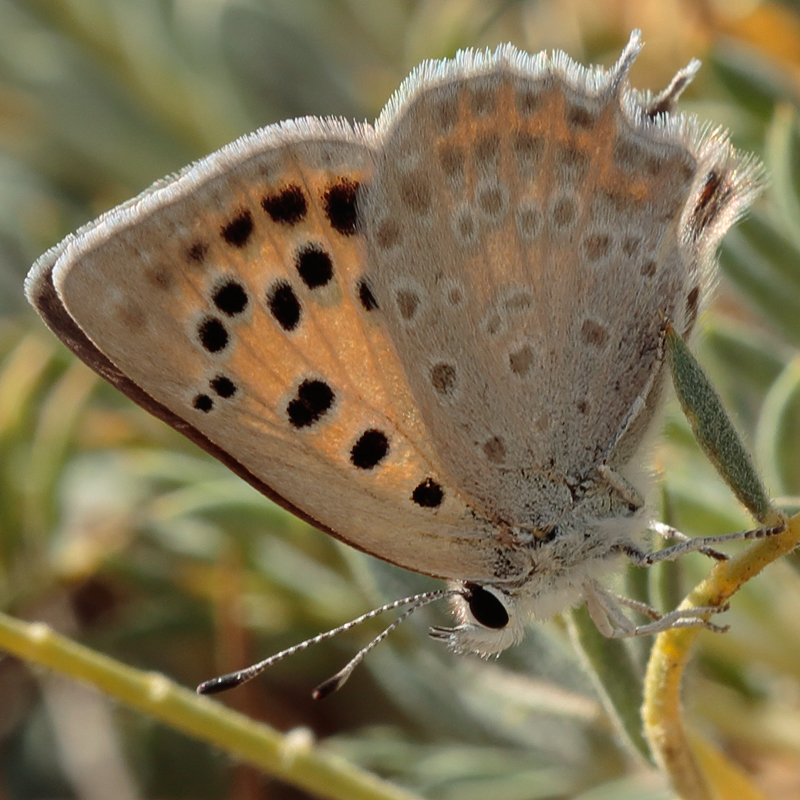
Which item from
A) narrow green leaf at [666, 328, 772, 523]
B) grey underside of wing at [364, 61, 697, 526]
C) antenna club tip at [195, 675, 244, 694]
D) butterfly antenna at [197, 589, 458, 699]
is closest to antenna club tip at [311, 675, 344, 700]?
butterfly antenna at [197, 589, 458, 699]

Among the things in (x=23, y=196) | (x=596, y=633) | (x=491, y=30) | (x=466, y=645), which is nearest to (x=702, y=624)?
(x=596, y=633)

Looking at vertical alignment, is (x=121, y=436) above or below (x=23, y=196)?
below

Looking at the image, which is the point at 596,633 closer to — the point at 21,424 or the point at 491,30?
the point at 21,424

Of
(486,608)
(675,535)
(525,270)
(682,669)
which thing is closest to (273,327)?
(525,270)

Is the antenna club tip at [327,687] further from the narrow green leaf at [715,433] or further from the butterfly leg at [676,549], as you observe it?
the narrow green leaf at [715,433]

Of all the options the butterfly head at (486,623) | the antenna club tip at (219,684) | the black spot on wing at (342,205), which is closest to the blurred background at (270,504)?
the butterfly head at (486,623)

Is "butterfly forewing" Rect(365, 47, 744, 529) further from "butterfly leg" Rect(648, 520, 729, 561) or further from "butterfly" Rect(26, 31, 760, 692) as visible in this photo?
"butterfly leg" Rect(648, 520, 729, 561)
